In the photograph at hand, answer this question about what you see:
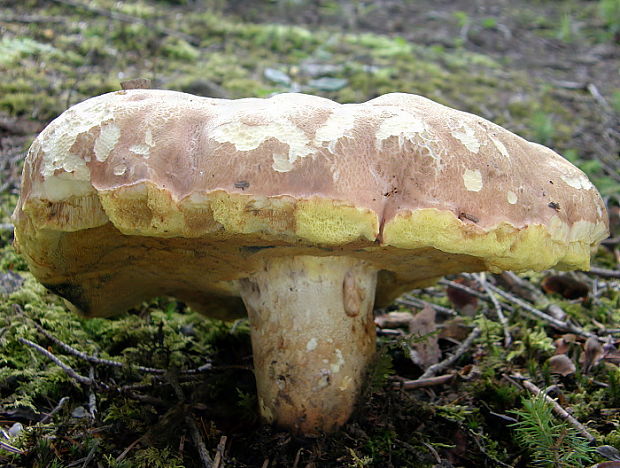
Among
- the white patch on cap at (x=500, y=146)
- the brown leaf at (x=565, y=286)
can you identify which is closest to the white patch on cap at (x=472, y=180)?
the white patch on cap at (x=500, y=146)

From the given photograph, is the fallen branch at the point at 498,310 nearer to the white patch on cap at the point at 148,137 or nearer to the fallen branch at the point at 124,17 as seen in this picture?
the white patch on cap at the point at 148,137

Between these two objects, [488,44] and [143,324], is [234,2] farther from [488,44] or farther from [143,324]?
[143,324]

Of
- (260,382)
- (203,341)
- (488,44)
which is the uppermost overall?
(488,44)

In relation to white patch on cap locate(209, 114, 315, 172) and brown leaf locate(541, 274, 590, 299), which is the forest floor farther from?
white patch on cap locate(209, 114, 315, 172)

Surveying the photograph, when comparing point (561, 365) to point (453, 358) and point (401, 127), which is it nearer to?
point (453, 358)

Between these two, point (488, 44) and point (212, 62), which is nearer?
point (212, 62)

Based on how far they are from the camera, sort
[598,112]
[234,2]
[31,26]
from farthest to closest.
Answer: [234,2] → [598,112] → [31,26]

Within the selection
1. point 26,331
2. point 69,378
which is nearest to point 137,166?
point 69,378
